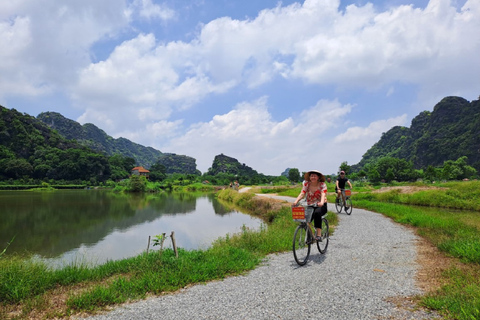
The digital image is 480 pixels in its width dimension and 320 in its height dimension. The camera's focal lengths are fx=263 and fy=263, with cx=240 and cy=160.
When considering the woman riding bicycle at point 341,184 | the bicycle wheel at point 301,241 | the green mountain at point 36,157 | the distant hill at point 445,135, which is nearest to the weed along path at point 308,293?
the bicycle wheel at point 301,241

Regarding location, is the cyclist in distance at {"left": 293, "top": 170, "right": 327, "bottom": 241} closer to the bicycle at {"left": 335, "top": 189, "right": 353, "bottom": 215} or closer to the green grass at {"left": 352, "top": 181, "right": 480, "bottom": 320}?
the green grass at {"left": 352, "top": 181, "right": 480, "bottom": 320}

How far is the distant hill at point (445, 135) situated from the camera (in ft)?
358

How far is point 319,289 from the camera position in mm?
4906

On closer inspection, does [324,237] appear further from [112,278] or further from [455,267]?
[112,278]

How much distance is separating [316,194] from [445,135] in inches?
6198

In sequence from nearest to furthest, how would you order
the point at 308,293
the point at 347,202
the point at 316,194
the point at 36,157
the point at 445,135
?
the point at 308,293 < the point at 316,194 < the point at 347,202 < the point at 36,157 < the point at 445,135

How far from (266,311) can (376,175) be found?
223 feet

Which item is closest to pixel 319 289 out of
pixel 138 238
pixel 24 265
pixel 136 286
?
pixel 136 286

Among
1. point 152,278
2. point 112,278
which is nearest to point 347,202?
point 152,278

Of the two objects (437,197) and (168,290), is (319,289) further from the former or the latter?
(437,197)

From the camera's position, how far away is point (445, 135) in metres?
129

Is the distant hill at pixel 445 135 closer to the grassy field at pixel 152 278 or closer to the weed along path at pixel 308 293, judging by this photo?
the grassy field at pixel 152 278

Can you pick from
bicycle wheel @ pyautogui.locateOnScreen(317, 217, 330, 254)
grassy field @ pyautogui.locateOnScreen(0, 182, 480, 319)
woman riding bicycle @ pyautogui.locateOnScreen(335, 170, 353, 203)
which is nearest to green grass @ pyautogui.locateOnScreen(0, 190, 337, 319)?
grassy field @ pyautogui.locateOnScreen(0, 182, 480, 319)

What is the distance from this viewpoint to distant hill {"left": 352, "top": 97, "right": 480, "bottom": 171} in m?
109
